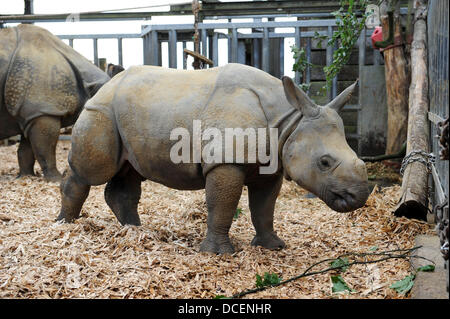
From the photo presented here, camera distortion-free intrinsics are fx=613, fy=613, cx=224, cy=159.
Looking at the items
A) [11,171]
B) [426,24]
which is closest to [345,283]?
[426,24]

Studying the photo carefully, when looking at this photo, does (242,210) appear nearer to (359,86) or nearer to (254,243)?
(254,243)

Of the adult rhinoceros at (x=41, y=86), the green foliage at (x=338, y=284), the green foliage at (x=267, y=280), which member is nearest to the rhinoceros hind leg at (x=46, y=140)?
the adult rhinoceros at (x=41, y=86)

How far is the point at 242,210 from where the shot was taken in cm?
692

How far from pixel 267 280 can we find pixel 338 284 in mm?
473

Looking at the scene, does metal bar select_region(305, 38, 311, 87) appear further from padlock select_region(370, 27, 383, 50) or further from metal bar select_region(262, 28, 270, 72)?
padlock select_region(370, 27, 383, 50)

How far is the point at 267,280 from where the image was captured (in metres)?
4.15

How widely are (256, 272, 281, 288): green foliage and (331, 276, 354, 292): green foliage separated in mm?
376

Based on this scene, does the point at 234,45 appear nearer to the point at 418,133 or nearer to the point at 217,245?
the point at 418,133

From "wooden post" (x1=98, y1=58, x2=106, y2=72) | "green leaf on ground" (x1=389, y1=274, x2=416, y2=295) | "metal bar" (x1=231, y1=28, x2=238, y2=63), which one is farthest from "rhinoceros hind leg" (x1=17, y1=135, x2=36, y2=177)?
"green leaf on ground" (x1=389, y1=274, x2=416, y2=295)

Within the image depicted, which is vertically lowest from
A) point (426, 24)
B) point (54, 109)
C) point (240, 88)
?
point (54, 109)

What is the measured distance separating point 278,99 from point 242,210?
243 centimetres

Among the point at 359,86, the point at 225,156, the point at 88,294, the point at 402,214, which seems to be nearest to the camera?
the point at 88,294

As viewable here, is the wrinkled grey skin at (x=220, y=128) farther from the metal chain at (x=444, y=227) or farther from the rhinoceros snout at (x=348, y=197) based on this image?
the metal chain at (x=444, y=227)

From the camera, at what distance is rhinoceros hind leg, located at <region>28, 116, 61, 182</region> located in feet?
26.8
